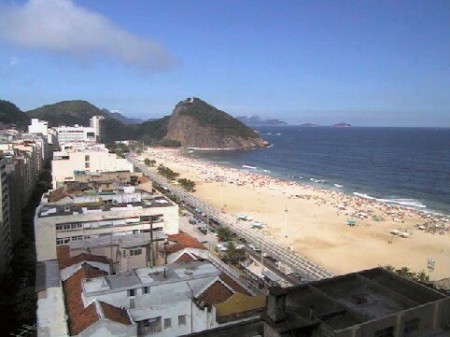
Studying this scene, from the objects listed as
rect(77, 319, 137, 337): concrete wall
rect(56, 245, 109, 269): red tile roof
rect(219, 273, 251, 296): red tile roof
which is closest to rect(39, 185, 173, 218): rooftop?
rect(56, 245, 109, 269): red tile roof

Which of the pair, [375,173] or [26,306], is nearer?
[26,306]

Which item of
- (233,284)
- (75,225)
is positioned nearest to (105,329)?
(233,284)

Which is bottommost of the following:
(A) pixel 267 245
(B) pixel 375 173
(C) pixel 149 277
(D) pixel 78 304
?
(A) pixel 267 245

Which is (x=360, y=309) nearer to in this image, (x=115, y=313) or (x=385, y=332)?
(x=385, y=332)

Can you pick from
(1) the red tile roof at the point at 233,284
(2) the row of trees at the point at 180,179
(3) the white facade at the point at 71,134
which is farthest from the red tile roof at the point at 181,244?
(3) the white facade at the point at 71,134

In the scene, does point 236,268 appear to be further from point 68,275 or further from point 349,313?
point 349,313

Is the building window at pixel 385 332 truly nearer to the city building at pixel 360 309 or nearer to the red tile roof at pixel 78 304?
the city building at pixel 360 309
